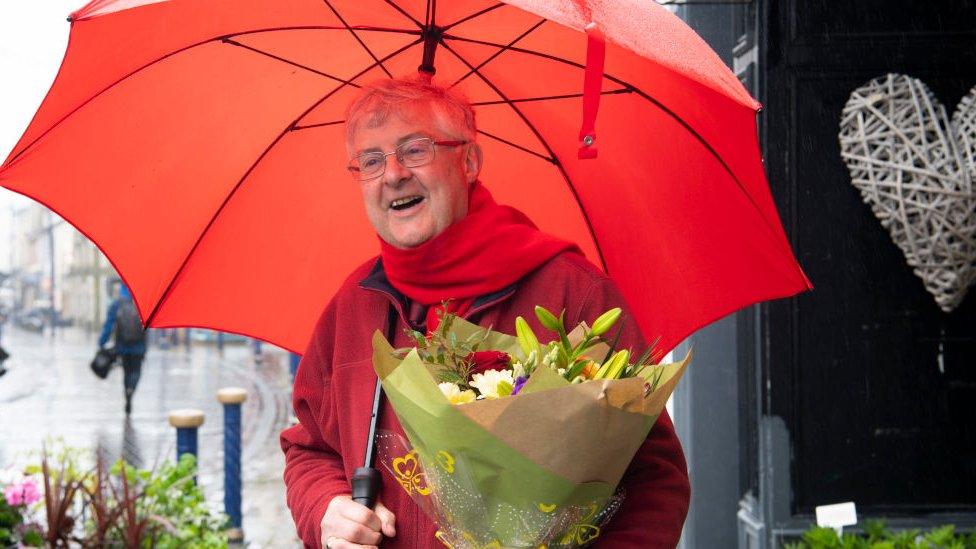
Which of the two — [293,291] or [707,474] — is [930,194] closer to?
[707,474]

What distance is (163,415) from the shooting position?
49.3ft

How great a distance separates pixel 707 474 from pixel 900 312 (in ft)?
4.10

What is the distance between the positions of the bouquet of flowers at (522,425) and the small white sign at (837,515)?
9.12 feet

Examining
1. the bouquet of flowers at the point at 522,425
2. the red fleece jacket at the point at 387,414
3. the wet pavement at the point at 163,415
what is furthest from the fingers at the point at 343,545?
the wet pavement at the point at 163,415

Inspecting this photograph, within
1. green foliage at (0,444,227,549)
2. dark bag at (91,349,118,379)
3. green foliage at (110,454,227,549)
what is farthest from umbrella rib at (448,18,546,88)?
dark bag at (91,349,118,379)

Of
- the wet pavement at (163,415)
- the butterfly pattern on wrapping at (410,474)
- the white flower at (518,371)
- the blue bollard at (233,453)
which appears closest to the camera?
the white flower at (518,371)

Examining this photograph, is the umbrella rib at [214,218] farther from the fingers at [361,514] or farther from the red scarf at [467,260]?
→ the fingers at [361,514]

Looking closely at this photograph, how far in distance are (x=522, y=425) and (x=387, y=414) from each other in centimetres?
73

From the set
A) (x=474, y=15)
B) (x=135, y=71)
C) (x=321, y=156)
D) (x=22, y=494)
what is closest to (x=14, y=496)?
(x=22, y=494)

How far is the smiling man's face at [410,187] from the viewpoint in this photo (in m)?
2.51

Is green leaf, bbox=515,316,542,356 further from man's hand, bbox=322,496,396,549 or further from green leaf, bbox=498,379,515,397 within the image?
man's hand, bbox=322,496,396,549

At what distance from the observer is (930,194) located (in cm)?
436

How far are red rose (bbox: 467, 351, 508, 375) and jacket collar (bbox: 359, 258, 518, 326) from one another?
16.1 inches

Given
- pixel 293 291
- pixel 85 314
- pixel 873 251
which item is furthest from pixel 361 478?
pixel 85 314
